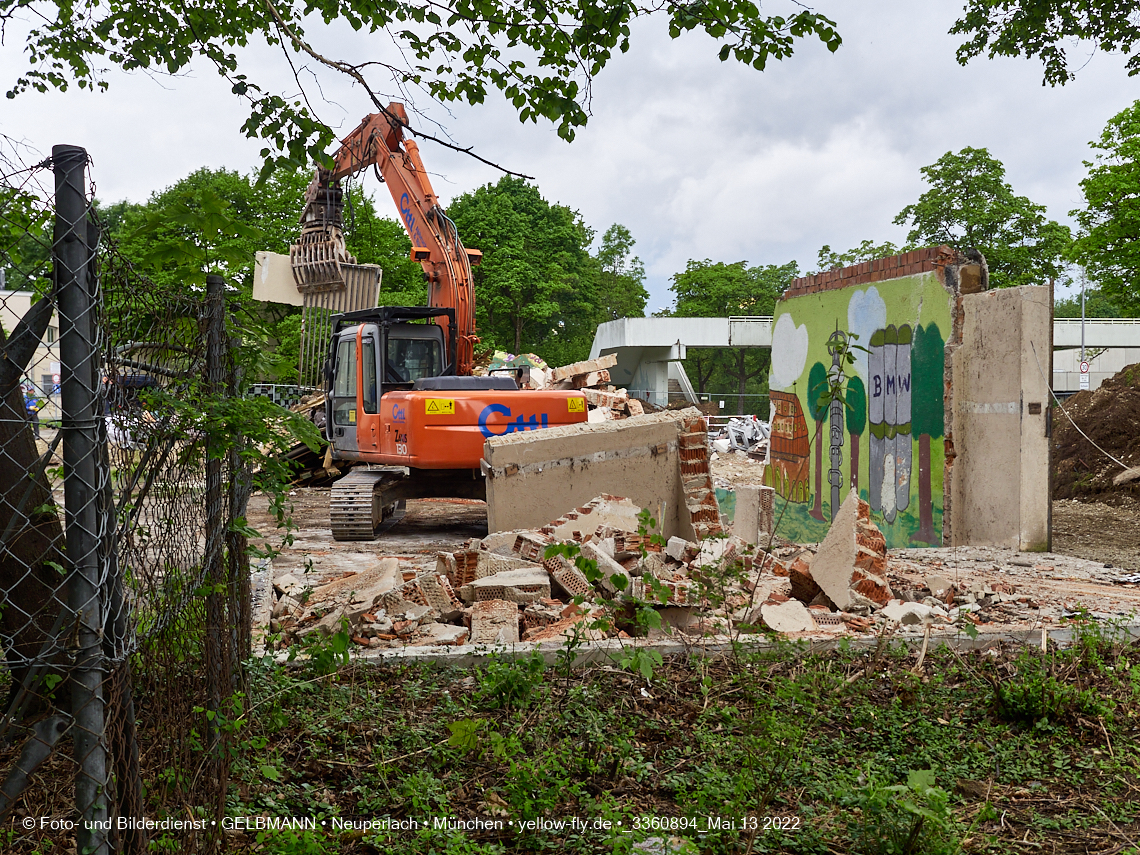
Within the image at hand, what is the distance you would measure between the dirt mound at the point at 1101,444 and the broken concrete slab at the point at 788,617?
36.1 ft

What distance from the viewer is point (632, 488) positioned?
884 cm

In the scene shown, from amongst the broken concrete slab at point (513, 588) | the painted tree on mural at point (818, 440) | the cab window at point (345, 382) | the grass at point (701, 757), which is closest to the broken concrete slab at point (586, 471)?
the broken concrete slab at point (513, 588)

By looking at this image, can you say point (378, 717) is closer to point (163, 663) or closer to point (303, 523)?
point (163, 663)

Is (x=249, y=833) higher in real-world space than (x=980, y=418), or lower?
lower

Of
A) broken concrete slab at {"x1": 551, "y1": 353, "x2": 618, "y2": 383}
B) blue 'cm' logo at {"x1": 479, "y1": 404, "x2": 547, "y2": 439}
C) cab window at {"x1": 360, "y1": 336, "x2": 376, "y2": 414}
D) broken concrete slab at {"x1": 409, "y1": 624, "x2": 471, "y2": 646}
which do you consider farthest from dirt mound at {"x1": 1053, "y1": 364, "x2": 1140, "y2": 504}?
broken concrete slab at {"x1": 409, "y1": 624, "x2": 471, "y2": 646}

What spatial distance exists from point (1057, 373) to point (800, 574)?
38.5m

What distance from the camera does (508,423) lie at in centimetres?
1017

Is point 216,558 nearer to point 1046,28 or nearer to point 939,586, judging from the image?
point 939,586

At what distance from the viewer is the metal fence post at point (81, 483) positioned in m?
1.95

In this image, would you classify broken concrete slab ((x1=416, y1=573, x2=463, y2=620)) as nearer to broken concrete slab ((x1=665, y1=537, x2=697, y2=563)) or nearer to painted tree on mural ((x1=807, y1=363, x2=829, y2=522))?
broken concrete slab ((x1=665, y1=537, x2=697, y2=563))

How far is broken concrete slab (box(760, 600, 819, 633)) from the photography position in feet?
17.9

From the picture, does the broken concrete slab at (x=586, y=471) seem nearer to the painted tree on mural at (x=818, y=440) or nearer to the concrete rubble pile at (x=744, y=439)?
the painted tree on mural at (x=818, y=440)

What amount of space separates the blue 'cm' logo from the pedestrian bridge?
2550cm

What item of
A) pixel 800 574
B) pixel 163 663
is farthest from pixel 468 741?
pixel 800 574
